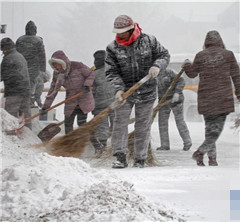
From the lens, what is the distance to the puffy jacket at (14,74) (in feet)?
18.9

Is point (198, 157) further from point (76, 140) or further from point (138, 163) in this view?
point (76, 140)

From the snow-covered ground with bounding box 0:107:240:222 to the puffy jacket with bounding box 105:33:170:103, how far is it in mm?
812

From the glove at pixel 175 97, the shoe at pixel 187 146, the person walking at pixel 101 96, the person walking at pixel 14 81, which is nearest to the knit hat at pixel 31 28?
the person walking at pixel 14 81

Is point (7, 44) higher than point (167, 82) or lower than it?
higher

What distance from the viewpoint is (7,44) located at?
578 cm

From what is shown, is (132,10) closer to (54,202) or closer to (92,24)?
(92,24)

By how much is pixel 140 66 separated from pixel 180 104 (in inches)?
34.7

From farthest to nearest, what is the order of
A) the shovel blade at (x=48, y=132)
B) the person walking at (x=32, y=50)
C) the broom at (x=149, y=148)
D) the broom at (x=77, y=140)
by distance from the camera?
the person walking at (x=32, y=50) → the shovel blade at (x=48, y=132) → the broom at (x=149, y=148) → the broom at (x=77, y=140)

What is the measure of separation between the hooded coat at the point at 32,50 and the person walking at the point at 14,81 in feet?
0.46

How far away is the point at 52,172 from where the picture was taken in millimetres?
3756

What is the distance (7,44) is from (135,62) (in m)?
1.97

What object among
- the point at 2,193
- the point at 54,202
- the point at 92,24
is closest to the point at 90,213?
the point at 54,202

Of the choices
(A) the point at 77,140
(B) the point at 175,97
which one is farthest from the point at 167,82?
(A) the point at 77,140

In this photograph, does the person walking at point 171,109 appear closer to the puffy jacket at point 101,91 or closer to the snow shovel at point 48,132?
the puffy jacket at point 101,91
